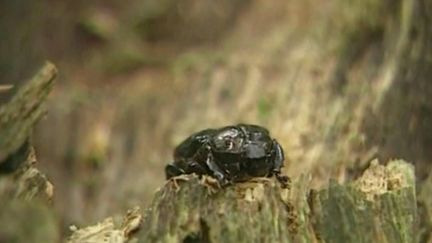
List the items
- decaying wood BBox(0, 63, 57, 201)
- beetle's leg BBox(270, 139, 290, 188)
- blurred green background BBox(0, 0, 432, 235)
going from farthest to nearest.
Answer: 1. blurred green background BBox(0, 0, 432, 235)
2. beetle's leg BBox(270, 139, 290, 188)
3. decaying wood BBox(0, 63, 57, 201)

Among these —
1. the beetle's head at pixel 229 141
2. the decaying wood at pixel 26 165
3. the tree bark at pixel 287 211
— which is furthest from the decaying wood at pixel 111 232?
the beetle's head at pixel 229 141

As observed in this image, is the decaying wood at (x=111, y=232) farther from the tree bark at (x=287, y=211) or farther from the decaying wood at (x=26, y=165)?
the decaying wood at (x=26, y=165)

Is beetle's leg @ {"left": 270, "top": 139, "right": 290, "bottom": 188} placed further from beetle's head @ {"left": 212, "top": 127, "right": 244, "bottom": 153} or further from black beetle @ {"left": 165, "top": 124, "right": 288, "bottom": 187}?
beetle's head @ {"left": 212, "top": 127, "right": 244, "bottom": 153}

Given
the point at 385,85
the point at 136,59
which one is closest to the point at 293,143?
the point at 385,85

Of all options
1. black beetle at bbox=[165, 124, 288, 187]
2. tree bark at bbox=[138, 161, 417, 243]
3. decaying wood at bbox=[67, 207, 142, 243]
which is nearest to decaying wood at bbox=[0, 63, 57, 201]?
decaying wood at bbox=[67, 207, 142, 243]

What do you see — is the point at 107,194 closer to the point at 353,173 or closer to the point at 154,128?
the point at 154,128

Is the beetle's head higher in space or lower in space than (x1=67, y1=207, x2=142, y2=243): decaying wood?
higher
